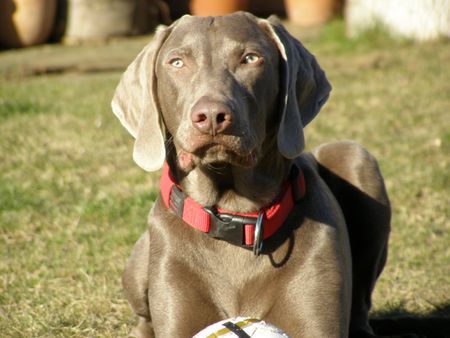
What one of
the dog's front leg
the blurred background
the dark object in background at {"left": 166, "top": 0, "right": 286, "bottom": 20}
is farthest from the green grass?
the dark object in background at {"left": 166, "top": 0, "right": 286, "bottom": 20}

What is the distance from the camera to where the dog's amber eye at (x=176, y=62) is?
3.61 meters

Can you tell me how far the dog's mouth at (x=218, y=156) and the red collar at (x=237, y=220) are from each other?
0.67 ft

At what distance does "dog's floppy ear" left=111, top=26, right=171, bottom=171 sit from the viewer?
3.68m

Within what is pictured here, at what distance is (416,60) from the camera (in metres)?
10.1

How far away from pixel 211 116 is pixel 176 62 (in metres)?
0.47

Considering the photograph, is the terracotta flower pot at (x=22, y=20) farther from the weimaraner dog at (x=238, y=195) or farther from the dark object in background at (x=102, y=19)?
the weimaraner dog at (x=238, y=195)

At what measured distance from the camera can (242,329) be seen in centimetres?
323

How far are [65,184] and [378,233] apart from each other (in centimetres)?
273

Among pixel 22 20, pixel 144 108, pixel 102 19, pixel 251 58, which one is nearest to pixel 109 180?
pixel 144 108

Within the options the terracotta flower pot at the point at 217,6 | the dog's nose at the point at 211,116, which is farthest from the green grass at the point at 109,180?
the terracotta flower pot at the point at 217,6

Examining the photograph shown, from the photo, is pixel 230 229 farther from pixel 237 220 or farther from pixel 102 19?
pixel 102 19

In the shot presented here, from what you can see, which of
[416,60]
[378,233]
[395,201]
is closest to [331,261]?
[378,233]

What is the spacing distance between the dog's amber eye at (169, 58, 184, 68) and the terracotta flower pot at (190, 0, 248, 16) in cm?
1008

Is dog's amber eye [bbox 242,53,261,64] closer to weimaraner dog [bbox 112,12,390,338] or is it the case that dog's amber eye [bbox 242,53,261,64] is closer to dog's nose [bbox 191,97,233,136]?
weimaraner dog [bbox 112,12,390,338]
